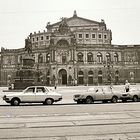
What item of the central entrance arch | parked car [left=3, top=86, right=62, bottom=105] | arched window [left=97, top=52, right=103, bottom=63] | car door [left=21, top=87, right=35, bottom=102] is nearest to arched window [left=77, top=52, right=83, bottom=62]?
arched window [left=97, top=52, right=103, bottom=63]

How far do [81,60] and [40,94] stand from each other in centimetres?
6162

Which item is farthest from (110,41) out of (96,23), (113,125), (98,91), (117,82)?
(113,125)

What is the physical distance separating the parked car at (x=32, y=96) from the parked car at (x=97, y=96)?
1719 mm

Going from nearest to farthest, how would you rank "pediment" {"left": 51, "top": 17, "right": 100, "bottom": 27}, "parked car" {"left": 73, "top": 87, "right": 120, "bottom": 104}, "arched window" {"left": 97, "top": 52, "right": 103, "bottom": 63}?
1. "parked car" {"left": 73, "top": 87, "right": 120, "bottom": 104}
2. "arched window" {"left": 97, "top": 52, "right": 103, "bottom": 63}
3. "pediment" {"left": 51, "top": 17, "right": 100, "bottom": 27}

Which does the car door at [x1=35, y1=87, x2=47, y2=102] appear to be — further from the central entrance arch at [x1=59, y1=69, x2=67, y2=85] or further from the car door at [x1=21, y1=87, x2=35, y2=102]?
the central entrance arch at [x1=59, y1=69, x2=67, y2=85]

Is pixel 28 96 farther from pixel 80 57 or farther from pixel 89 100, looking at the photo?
pixel 80 57

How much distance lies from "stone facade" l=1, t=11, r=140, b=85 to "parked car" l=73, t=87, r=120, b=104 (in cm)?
5534

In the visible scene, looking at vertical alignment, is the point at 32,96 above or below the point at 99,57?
below

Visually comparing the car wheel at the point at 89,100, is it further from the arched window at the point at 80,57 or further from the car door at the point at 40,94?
the arched window at the point at 80,57

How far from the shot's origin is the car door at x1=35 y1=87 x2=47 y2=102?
1937 cm

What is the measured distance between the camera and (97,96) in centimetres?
2091

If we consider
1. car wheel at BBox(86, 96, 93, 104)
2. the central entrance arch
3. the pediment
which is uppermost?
the pediment

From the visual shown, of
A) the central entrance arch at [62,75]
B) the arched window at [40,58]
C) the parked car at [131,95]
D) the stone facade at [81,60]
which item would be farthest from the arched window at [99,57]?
the parked car at [131,95]

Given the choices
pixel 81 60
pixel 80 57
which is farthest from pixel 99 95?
pixel 80 57
